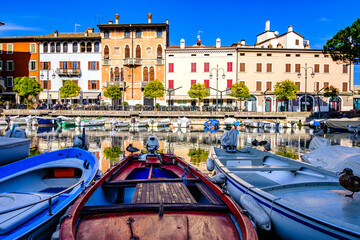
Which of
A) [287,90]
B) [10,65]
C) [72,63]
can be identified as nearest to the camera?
[287,90]

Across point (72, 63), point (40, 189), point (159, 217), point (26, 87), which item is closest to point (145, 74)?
point (72, 63)

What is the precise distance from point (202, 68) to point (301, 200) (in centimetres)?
4015

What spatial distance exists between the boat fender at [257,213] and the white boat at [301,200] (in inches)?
2.2

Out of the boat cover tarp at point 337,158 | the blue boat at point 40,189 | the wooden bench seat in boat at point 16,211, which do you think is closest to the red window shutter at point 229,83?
the boat cover tarp at point 337,158

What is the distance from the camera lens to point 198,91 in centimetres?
3994

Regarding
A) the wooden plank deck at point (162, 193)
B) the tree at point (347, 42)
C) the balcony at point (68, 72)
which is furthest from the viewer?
the balcony at point (68, 72)

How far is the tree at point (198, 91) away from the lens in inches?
1570

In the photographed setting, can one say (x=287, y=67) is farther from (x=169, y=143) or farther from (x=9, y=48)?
(x=9, y=48)

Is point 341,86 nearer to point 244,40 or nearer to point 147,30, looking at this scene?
point 244,40

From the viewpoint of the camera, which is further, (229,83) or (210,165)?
(229,83)

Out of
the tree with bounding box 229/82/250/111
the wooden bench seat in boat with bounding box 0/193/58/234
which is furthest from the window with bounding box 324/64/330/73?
the wooden bench seat in boat with bounding box 0/193/58/234

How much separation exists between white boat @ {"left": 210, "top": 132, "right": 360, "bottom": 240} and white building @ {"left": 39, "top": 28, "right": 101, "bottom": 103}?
134ft

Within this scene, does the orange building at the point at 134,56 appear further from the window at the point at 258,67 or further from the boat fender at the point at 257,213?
the boat fender at the point at 257,213

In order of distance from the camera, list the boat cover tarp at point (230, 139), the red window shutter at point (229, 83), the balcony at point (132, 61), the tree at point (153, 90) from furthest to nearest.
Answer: the red window shutter at point (229, 83), the balcony at point (132, 61), the tree at point (153, 90), the boat cover tarp at point (230, 139)
